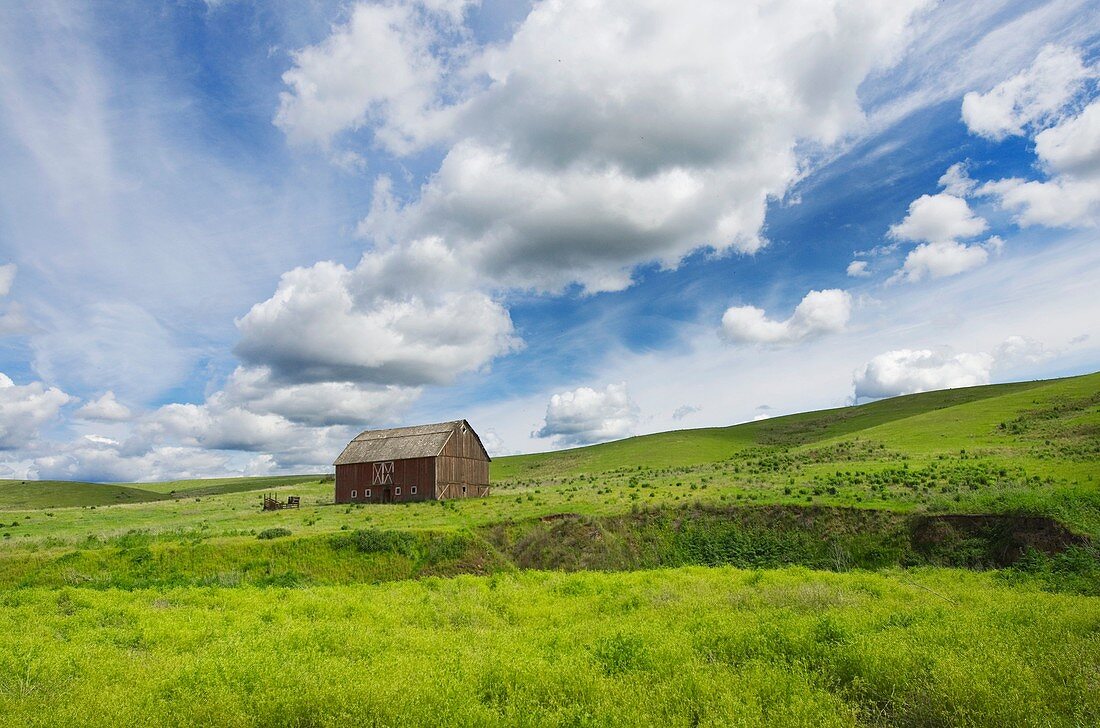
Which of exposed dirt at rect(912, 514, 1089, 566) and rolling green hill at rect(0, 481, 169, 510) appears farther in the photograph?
rolling green hill at rect(0, 481, 169, 510)

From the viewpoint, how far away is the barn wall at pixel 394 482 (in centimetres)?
5781

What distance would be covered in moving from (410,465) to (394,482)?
2.70 metres

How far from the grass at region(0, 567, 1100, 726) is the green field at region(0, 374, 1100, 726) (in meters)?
0.06

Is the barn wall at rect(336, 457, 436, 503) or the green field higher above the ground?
the barn wall at rect(336, 457, 436, 503)

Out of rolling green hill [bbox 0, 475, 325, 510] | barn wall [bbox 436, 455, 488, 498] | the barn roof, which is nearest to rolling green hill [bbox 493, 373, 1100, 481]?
barn wall [bbox 436, 455, 488, 498]

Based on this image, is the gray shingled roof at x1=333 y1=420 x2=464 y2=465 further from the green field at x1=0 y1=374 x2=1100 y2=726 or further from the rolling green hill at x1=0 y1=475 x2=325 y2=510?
the rolling green hill at x1=0 y1=475 x2=325 y2=510

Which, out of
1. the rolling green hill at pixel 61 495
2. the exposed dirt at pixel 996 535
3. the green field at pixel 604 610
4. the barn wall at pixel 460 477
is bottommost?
the exposed dirt at pixel 996 535

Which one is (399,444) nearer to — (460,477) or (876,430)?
(460,477)

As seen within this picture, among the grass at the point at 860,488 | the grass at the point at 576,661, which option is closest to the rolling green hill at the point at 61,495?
the grass at the point at 860,488

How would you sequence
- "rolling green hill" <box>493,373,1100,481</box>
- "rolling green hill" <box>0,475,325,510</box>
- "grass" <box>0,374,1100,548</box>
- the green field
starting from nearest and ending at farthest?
1. the green field
2. "grass" <box>0,374,1100,548</box>
3. "rolling green hill" <box>493,373,1100,481</box>
4. "rolling green hill" <box>0,475,325,510</box>

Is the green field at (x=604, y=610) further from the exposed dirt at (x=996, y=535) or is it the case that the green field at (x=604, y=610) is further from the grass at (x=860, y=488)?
the grass at (x=860, y=488)

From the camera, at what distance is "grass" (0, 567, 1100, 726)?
826cm

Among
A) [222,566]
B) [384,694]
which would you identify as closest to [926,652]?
[384,694]

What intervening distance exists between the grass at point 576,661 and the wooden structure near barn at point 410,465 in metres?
40.2
